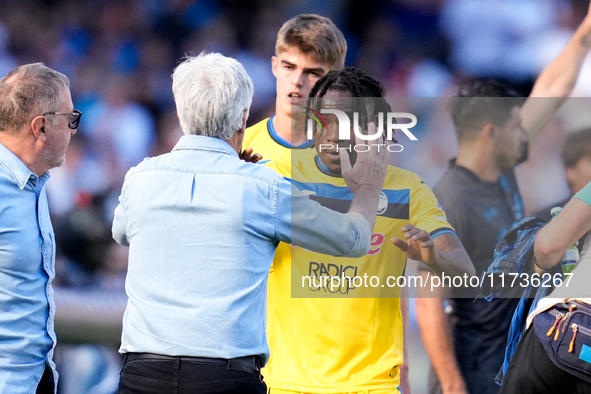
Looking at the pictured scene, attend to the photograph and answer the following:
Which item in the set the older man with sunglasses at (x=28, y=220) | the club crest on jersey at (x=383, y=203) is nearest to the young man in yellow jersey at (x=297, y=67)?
the club crest on jersey at (x=383, y=203)

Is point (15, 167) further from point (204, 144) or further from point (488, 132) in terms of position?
point (488, 132)

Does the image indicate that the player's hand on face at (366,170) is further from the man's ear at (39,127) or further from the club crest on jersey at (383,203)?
the man's ear at (39,127)

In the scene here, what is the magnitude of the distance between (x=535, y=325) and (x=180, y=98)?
1539mm

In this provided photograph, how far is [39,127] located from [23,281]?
0.54 metres

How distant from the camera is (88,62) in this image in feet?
13.4

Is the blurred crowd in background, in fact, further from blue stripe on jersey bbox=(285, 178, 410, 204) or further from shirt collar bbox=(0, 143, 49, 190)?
shirt collar bbox=(0, 143, 49, 190)

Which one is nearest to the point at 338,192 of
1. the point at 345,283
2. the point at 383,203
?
the point at 383,203

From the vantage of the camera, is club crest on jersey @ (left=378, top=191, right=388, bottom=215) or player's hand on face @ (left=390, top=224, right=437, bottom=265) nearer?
player's hand on face @ (left=390, top=224, right=437, bottom=265)

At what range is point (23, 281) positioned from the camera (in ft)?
6.66

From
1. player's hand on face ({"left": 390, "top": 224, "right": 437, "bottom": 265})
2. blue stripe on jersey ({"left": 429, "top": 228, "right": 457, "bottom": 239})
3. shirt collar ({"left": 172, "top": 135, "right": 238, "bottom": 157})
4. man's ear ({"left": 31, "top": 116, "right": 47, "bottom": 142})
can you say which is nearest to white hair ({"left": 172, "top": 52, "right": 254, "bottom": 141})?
shirt collar ({"left": 172, "top": 135, "right": 238, "bottom": 157})

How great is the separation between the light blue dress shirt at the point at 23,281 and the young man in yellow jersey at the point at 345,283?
842 millimetres

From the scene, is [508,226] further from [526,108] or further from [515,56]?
[515,56]

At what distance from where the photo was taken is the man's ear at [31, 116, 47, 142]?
2.12 m

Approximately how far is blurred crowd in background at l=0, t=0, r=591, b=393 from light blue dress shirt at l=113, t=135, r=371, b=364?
5.84 feet
